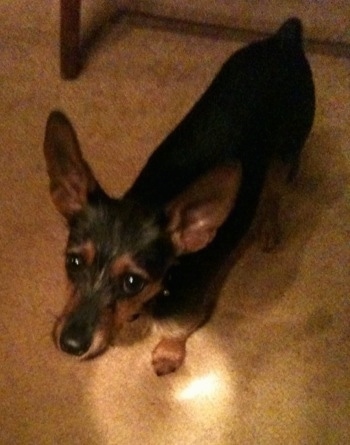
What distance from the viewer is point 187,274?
6.20ft

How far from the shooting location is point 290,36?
224 cm

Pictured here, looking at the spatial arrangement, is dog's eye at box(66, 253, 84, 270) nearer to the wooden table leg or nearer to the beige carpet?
the beige carpet

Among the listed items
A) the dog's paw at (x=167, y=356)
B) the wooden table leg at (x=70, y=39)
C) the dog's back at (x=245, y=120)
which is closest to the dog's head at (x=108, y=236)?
the dog's back at (x=245, y=120)

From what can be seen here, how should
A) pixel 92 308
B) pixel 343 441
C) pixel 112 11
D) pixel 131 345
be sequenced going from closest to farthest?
1. pixel 92 308
2. pixel 343 441
3. pixel 131 345
4. pixel 112 11

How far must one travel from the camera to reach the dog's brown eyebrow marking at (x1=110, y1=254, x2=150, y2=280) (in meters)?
1.61

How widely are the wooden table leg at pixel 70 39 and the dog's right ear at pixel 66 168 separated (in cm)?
119

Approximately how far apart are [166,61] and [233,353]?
4.84 ft

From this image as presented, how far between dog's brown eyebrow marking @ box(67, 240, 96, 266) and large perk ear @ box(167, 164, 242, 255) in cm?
23

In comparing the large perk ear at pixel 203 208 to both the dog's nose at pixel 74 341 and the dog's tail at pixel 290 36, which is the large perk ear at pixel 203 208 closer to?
the dog's nose at pixel 74 341

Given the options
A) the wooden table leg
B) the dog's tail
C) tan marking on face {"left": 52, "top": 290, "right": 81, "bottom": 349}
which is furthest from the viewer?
the wooden table leg

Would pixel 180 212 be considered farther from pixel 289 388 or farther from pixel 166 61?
pixel 166 61

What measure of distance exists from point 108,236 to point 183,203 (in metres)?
0.22

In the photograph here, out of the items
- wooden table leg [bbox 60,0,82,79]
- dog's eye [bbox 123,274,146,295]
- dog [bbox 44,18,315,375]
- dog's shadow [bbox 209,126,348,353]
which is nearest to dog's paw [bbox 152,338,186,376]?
dog [bbox 44,18,315,375]

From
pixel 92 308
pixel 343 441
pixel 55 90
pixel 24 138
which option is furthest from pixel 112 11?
pixel 343 441
